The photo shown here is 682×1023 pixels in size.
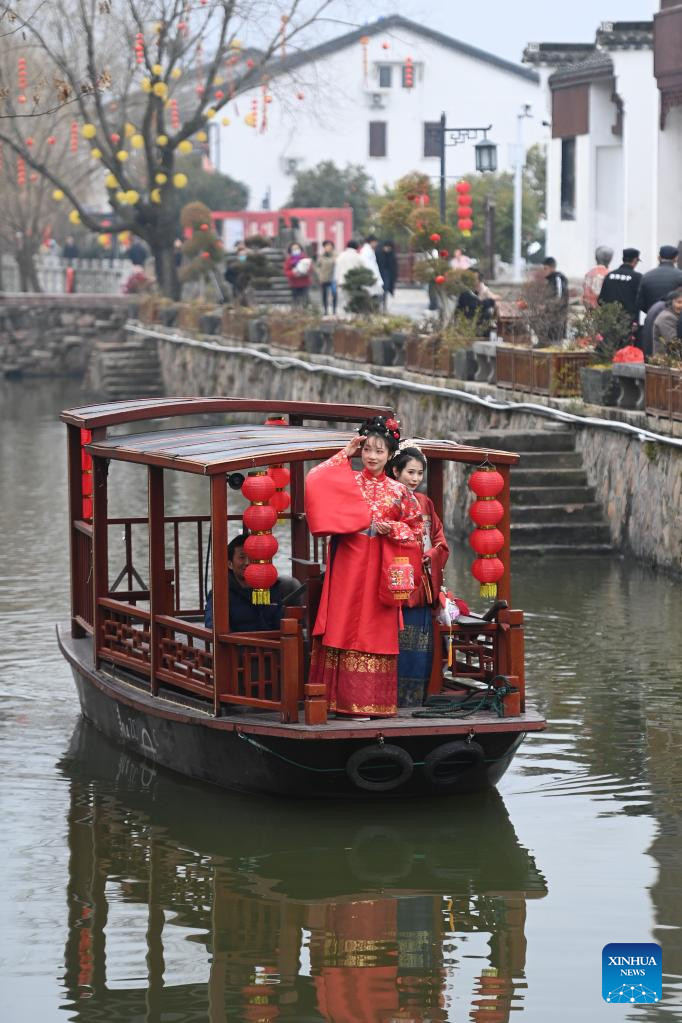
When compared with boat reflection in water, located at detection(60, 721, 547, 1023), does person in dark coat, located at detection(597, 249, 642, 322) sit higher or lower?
higher

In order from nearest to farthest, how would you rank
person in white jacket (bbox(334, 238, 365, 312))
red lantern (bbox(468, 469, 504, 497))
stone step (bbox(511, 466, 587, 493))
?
red lantern (bbox(468, 469, 504, 497)), stone step (bbox(511, 466, 587, 493)), person in white jacket (bbox(334, 238, 365, 312))

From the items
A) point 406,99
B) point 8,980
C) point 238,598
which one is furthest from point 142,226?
point 8,980

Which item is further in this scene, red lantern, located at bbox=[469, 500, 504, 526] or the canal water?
red lantern, located at bbox=[469, 500, 504, 526]

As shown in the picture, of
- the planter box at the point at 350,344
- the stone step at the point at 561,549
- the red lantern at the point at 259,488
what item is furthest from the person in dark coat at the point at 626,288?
the red lantern at the point at 259,488

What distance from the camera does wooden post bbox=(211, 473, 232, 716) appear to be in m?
10.0

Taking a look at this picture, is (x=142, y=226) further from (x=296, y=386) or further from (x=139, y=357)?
(x=296, y=386)

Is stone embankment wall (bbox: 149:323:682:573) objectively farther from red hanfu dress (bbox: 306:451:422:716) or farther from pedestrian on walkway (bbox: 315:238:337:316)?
red hanfu dress (bbox: 306:451:422:716)

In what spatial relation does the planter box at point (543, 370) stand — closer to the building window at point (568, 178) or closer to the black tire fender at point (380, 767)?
the black tire fender at point (380, 767)

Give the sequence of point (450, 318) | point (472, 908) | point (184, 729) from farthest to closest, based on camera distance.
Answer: point (450, 318), point (184, 729), point (472, 908)

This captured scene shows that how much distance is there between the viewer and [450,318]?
81.2 ft

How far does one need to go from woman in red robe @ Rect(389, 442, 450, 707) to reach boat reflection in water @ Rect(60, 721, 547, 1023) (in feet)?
2.17

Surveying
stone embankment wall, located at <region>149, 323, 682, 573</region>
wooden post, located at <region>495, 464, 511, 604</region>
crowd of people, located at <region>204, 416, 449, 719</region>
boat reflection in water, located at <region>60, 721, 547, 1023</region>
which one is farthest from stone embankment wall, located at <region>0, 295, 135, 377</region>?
crowd of people, located at <region>204, 416, 449, 719</region>

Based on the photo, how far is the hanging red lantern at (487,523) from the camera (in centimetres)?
1034

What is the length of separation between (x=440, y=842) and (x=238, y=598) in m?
1.71
